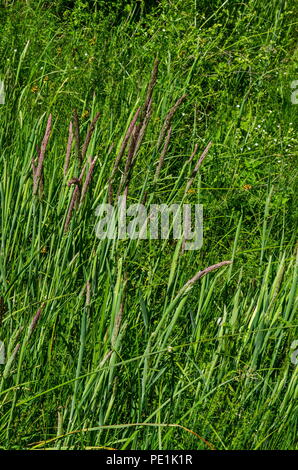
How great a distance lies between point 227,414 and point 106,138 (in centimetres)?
165

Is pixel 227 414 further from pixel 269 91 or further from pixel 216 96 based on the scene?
pixel 269 91

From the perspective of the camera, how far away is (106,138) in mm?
3146

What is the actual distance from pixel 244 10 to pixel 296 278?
296cm

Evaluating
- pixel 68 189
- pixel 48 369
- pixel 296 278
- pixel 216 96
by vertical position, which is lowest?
pixel 48 369

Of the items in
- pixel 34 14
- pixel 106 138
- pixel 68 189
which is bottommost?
pixel 68 189

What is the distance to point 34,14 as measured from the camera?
4262mm

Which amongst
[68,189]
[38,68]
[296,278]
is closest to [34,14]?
[38,68]

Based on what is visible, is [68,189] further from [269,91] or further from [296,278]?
[269,91]

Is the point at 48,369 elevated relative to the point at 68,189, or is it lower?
lower

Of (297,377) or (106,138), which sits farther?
(106,138)
